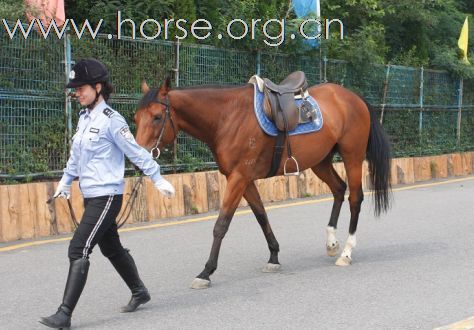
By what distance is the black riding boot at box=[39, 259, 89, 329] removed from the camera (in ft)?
20.2

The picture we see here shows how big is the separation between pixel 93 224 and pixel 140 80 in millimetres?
7117

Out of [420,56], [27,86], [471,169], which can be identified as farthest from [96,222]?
[420,56]

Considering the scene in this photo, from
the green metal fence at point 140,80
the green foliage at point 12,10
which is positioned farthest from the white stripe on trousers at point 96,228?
the green foliage at point 12,10

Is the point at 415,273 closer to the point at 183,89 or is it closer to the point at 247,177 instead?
the point at 247,177

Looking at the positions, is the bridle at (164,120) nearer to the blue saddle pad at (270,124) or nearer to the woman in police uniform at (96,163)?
the blue saddle pad at (270,124)

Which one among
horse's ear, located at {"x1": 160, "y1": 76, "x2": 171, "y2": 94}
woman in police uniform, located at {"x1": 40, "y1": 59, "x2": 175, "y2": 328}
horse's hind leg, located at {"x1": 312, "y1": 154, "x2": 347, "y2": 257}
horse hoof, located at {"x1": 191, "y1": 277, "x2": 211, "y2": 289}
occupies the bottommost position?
horse hoof, located at {"x1": 191, "y1": 277, "x2": 211, "y2": 289}

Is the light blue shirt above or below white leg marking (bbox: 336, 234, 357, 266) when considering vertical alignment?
above

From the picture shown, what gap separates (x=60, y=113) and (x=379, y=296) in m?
6.24

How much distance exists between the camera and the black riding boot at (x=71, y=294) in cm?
615

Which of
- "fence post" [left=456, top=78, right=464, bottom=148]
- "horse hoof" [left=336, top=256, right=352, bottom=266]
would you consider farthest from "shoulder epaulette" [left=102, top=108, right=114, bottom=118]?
"fence post" [left=456, top=78, right=464, bottom=148]

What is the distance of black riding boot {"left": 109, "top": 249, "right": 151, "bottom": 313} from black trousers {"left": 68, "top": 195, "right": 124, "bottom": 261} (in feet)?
1.17

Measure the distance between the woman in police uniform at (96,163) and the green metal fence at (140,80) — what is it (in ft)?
16.5

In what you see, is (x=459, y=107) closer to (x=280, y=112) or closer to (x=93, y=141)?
(x=280, y=112)

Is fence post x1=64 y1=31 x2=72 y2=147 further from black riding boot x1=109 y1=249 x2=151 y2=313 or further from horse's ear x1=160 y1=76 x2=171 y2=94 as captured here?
black riding boot x1=109 y1=249 x2=151 y2=313
